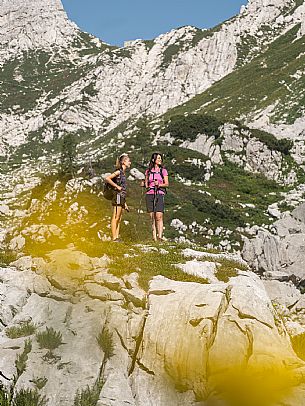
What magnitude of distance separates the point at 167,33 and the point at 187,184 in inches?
6166

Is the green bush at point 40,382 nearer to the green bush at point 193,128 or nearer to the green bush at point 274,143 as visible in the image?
the green bush at point 274,143

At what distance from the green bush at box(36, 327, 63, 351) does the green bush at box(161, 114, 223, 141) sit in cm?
5443

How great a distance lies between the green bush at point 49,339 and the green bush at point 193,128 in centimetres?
5443

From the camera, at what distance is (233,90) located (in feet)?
403

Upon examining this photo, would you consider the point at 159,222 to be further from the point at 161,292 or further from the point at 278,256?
the point at 278,256

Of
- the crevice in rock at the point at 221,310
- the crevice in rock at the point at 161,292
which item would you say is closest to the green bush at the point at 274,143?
the crevice in rock at the point at 161,292

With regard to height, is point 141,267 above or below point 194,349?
above

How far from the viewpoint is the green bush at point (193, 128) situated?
62156mm

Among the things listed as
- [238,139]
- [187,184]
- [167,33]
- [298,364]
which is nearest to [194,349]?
[298,364]

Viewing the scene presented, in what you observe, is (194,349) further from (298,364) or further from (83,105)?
(83,105)

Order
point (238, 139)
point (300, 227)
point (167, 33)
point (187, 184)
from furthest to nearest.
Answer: point (167, 33) < point (238, 139) < point (187, 184) < point (300, 227)

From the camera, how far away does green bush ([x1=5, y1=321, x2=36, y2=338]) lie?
8906 millimetres

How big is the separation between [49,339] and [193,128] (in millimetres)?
57404

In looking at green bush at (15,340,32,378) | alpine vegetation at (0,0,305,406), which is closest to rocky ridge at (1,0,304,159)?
alpine vegetation at (0,0,305,406)
